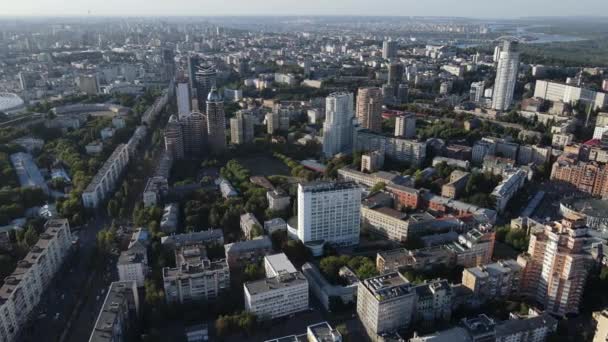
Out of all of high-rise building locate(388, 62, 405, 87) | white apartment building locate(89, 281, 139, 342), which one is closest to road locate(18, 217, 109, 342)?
white apartment building locate(89, 281, 139, 342)

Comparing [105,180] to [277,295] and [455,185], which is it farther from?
[455,185]

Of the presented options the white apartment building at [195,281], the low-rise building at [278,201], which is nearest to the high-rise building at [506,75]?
the low-rise building at [278,201]

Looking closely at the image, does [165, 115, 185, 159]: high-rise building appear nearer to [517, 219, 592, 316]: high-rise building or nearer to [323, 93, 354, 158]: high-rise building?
[323, 93, 354, 158]: high-rise building

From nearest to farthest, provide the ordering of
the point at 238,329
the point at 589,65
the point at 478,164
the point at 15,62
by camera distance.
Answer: the point at 238,329 → the point at 478,164 → the point at 589,65 → the point at 15,62

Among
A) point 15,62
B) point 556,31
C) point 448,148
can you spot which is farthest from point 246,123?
point 556,31

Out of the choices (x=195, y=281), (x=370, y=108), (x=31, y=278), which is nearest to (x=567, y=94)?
(x=370, y=108)

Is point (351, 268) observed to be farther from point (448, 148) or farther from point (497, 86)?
point (497, 86)

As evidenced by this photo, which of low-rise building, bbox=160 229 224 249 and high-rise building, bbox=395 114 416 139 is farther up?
high-rise building, bbox=395 114 416 139
